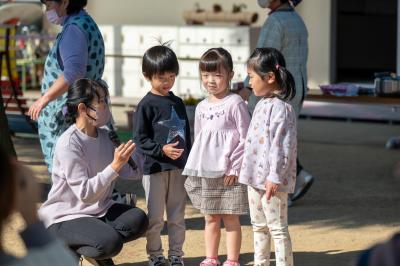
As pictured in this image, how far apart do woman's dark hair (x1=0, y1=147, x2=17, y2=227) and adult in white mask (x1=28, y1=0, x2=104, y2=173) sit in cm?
334

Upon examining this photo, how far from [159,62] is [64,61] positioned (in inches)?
25.5

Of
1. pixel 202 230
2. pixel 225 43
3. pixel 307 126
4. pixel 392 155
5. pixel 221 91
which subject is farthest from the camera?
pixel 225 43

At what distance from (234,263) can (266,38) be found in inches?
76.3

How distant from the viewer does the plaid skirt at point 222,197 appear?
227 inches

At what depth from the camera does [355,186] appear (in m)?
8.39

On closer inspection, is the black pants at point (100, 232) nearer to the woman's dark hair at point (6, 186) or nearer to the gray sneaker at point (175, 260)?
the gray sneaker at point (175, 260)

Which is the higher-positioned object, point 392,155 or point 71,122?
point 71,122

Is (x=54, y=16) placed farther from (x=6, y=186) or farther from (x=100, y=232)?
(x=6, y=186)

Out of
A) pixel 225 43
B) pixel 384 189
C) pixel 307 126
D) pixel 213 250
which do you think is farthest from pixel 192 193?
pixel 225 43

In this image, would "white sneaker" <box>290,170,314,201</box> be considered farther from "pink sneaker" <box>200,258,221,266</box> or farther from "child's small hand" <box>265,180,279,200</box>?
"child's small hand" <box>265,180,279,200</box>

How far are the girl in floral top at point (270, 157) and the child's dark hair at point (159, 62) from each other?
0.46 meters

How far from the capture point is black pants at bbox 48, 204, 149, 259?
544 cm

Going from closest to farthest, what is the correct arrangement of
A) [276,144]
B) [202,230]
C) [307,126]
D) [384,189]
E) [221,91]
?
1. [276,144]
2. [221,91]
3. [202,230]
4. [384,189]
5. [307,126]

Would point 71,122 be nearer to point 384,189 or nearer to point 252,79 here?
point 252,79
